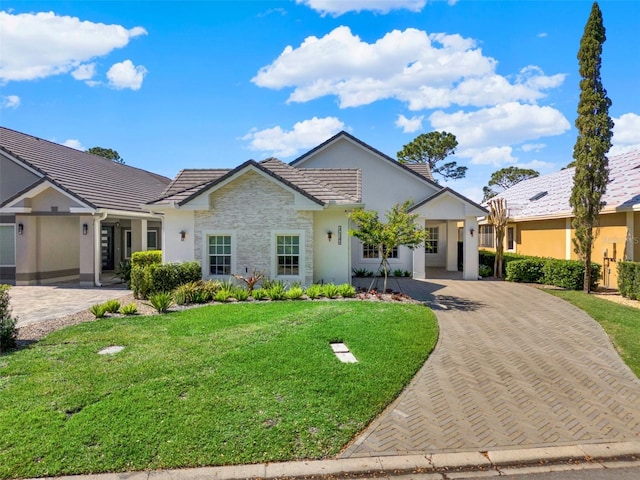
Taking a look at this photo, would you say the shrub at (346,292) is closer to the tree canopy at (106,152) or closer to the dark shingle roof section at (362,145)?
the dark shingle roof section at (362,145)

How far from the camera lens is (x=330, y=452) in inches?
169

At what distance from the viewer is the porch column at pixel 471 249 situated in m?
18.8

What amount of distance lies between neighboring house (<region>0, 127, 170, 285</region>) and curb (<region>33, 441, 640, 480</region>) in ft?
51.9

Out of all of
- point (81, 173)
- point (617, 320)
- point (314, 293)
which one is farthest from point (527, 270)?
point (81, 173)

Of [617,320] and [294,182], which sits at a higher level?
[294,182]

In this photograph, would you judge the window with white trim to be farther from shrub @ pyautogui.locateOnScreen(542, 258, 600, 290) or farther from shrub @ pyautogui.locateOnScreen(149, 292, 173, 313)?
shrub @ pyautogui.locateOnScreen(149, 292, 173, 313)

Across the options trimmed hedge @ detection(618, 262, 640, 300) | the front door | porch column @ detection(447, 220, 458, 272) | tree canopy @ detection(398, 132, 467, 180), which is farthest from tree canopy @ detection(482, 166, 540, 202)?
the front door

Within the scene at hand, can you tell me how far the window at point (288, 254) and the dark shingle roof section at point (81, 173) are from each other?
27.1ft

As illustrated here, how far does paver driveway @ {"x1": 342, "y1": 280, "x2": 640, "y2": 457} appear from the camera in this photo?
4676 millimetres

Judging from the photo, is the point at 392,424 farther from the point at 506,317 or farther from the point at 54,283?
the point at 54,283

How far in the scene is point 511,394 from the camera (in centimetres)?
585

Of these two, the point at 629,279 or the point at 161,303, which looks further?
the point at 629,279

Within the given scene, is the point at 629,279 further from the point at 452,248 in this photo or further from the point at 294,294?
A: the point at 294,294

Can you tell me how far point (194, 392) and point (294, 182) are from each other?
11.0 m
